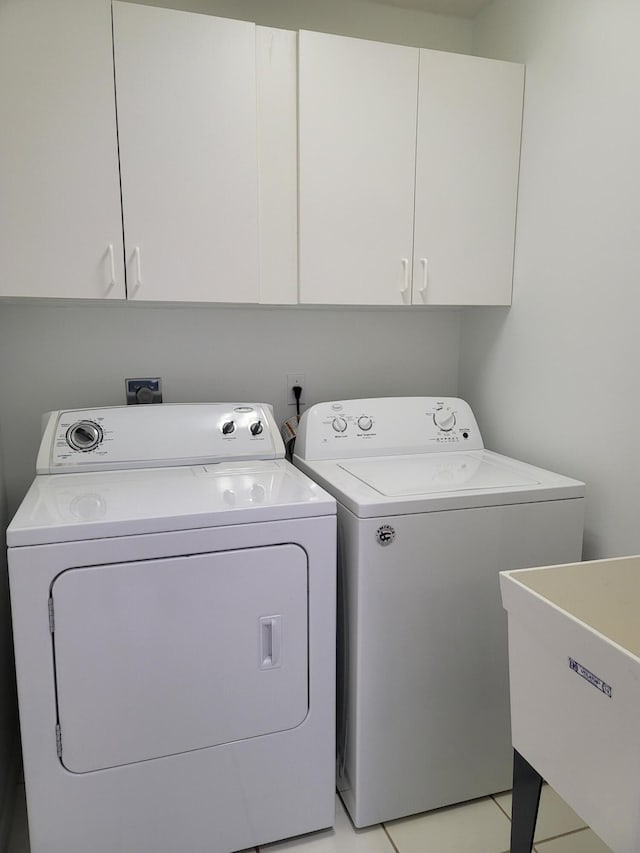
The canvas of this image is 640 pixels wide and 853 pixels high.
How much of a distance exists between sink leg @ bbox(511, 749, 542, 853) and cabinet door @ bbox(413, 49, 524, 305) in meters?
1.34

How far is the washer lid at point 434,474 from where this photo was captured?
5.28 feet

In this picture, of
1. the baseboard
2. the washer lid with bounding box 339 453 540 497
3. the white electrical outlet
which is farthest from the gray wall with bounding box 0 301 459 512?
the baseboard

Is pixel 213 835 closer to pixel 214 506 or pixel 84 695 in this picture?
pixel 84 695

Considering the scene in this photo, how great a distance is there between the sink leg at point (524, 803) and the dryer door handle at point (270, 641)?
580 millimetres

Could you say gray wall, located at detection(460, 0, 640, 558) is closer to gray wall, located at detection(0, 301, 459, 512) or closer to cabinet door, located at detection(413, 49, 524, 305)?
cabinet door, located at detection(413, 49, 524, 305)

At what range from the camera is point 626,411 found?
161cm

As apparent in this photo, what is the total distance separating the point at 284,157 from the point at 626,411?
3.97 feet

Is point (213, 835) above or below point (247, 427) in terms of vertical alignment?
below

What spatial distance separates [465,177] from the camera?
6.25 ft

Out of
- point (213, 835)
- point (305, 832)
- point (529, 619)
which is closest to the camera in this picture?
point (529, 619)

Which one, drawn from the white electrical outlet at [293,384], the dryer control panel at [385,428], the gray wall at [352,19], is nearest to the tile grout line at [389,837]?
the dryer control panel at [385,428]

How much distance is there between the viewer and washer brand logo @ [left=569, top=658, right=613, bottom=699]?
2.78 feet

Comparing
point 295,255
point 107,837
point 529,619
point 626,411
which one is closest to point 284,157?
point 295,255

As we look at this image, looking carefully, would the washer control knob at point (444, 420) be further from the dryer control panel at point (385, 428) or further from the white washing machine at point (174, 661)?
the white washing machine at point (174, 661)
